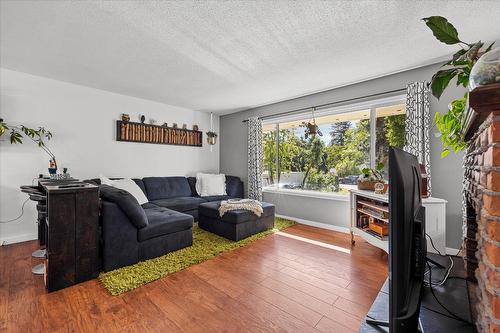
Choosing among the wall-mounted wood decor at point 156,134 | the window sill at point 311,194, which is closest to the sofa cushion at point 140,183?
the wall-mounted wood decor at point 156,134

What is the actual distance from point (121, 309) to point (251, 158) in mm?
3508

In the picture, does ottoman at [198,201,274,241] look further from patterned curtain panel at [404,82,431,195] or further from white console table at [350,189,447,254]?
patterned curtain panel at [404,82,431,195]

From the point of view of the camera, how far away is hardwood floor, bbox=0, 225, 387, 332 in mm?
1550

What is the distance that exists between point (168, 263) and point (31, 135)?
2.75 m

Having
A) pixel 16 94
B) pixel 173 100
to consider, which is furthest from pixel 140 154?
pixel 16 94

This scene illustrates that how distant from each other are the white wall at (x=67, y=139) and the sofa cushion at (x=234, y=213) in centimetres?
174

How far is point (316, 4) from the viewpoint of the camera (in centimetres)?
174

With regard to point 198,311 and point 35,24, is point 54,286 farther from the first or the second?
point 35,24

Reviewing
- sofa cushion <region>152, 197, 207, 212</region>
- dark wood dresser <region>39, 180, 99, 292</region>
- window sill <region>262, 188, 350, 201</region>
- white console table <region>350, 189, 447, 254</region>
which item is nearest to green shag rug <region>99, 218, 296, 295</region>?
dark wood dresser <region>39, 180, 99, 292</region>

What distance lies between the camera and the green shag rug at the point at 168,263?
6.65ft

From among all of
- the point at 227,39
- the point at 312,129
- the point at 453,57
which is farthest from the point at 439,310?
the point at 312,129

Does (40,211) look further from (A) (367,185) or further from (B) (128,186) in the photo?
(A) (367,185)

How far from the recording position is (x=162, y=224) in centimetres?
262

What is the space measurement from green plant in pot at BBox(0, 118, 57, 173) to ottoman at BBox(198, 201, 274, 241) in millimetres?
2207
